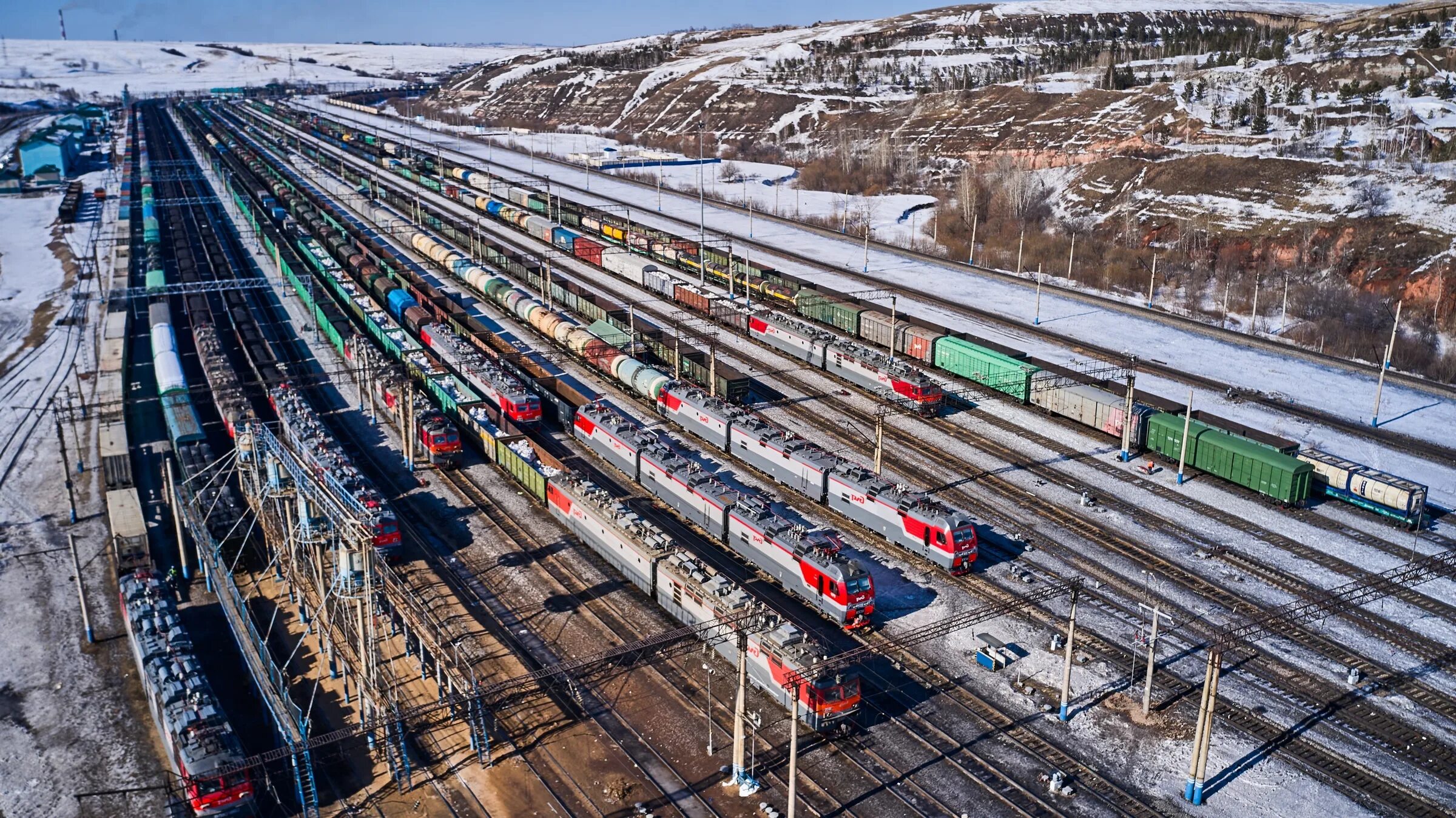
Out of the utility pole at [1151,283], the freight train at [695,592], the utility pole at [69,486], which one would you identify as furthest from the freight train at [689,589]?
the utility pole at [1151,283]

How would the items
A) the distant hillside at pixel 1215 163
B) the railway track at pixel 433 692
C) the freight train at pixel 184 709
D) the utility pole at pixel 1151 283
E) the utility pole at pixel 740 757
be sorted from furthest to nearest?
the distant hillside at pixel 1215 163 → the utility pole at pixel 1151 283 → the railway track at pixel 433 692 → the utility pole at pixel 740 757 → the freight train at pixel 184 709

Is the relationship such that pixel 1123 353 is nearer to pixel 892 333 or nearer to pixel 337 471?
pixel 892 333

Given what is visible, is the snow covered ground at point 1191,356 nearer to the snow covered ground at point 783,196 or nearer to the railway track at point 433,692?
the snow covered ground at point 783,196

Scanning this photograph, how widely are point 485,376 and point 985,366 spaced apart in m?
33.5

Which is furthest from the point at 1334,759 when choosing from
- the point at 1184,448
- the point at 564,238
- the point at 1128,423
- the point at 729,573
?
the point at 564,238

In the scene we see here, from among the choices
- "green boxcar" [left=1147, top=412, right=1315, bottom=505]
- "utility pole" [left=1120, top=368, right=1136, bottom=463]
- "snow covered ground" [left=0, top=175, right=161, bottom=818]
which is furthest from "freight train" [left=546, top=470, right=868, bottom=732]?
"utility pole" [left=1120, top=368, right=1136, bottom=463]

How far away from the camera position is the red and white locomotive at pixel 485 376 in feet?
201

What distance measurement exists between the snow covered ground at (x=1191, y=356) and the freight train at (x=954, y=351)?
4343 millimetres

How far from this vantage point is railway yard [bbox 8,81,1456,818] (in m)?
34.0

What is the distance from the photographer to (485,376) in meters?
64.9

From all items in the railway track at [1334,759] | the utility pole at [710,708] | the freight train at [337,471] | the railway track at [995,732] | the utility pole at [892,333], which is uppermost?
the utility pole at [892,333]

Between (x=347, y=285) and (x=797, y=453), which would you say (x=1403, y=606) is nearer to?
(x=797, y=453)

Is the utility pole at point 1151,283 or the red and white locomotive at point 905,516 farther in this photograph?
the utility pole at point 1151,283

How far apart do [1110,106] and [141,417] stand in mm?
128656
